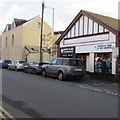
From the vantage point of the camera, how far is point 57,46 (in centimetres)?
3384

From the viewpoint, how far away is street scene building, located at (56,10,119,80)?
83.9ft

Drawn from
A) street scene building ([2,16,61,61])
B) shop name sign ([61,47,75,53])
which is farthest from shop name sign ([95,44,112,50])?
street scene building ([2,16,61,61])

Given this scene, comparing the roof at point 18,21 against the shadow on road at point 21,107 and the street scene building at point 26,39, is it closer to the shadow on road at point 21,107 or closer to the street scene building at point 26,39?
the street scene building at point 26,39

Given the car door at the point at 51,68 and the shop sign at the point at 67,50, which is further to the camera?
the shop sign at the point at 67,50

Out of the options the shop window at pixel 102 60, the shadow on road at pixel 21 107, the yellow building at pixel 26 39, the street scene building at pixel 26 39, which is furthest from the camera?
the yellow building at pixel 26 39

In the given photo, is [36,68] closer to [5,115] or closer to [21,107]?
[21,107]

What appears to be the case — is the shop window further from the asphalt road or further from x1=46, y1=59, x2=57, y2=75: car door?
the asphalt road

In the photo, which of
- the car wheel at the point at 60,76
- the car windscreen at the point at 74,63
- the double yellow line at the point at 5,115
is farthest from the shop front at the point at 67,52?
the double yellow line at the point at 5,115

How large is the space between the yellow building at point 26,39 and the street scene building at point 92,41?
573 inches

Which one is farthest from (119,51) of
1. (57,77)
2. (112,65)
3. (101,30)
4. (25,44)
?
(25,44)

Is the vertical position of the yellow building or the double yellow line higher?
the yellow building

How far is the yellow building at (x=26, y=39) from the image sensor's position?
161ft

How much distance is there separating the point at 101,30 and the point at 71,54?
5.23 m

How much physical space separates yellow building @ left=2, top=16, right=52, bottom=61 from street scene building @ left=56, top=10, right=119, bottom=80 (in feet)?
47.7
